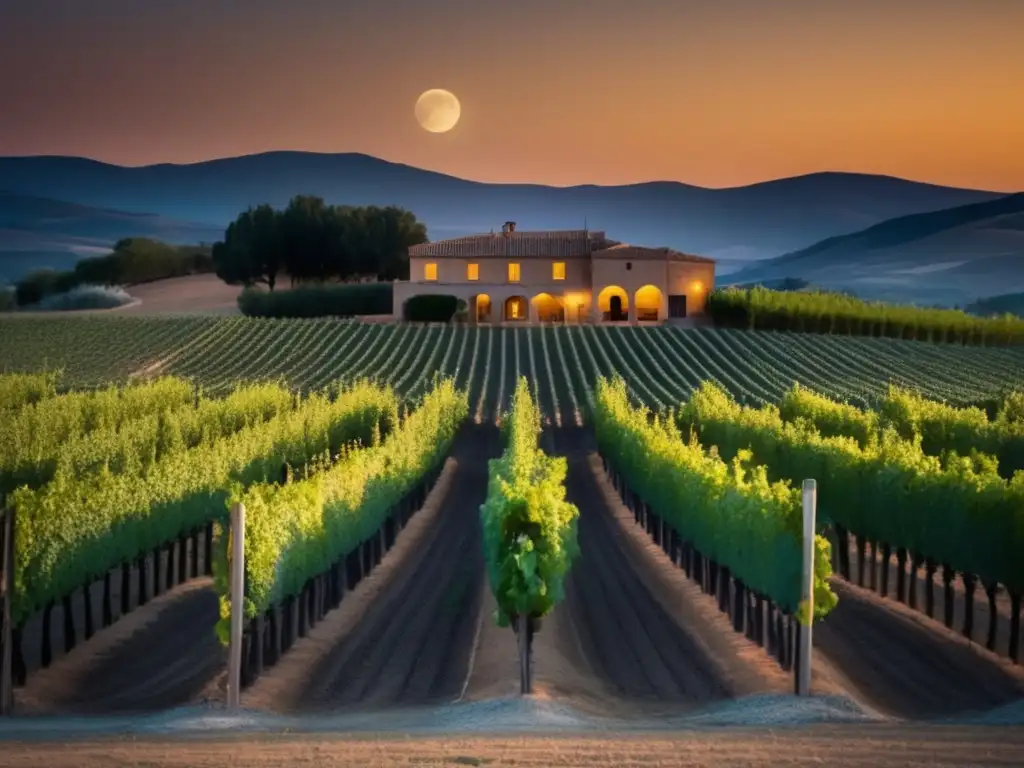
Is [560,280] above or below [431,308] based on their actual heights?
above

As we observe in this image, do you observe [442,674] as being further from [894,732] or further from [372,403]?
[372,403]

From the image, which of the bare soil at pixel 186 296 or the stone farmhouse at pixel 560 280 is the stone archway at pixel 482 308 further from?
the bare soil at pixel 186 296

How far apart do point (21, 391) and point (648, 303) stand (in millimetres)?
58071

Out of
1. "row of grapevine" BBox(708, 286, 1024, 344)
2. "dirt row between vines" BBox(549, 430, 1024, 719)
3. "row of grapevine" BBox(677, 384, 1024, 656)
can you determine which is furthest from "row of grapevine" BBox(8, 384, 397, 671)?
"row of grapevine" BBox(708, 286, 1024, 344)

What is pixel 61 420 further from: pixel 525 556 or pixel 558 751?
pixel 558 751

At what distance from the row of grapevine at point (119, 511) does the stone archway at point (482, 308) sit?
67.2 meters

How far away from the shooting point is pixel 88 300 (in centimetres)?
13462

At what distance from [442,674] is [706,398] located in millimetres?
32814

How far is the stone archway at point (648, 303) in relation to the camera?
102250 mm

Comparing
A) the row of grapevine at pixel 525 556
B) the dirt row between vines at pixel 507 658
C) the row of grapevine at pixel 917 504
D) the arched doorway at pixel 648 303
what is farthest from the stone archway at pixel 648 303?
the row of grapevine at pixel 525 556

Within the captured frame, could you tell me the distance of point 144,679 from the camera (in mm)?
20453

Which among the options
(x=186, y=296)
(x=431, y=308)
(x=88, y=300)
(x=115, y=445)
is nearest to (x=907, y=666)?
(x=115, y=445)

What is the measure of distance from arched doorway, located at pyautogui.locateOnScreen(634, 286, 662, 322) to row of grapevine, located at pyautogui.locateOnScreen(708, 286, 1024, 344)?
4373 millimetres

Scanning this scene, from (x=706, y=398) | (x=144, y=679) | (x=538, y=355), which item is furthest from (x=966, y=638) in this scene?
(x=538, y=355)
